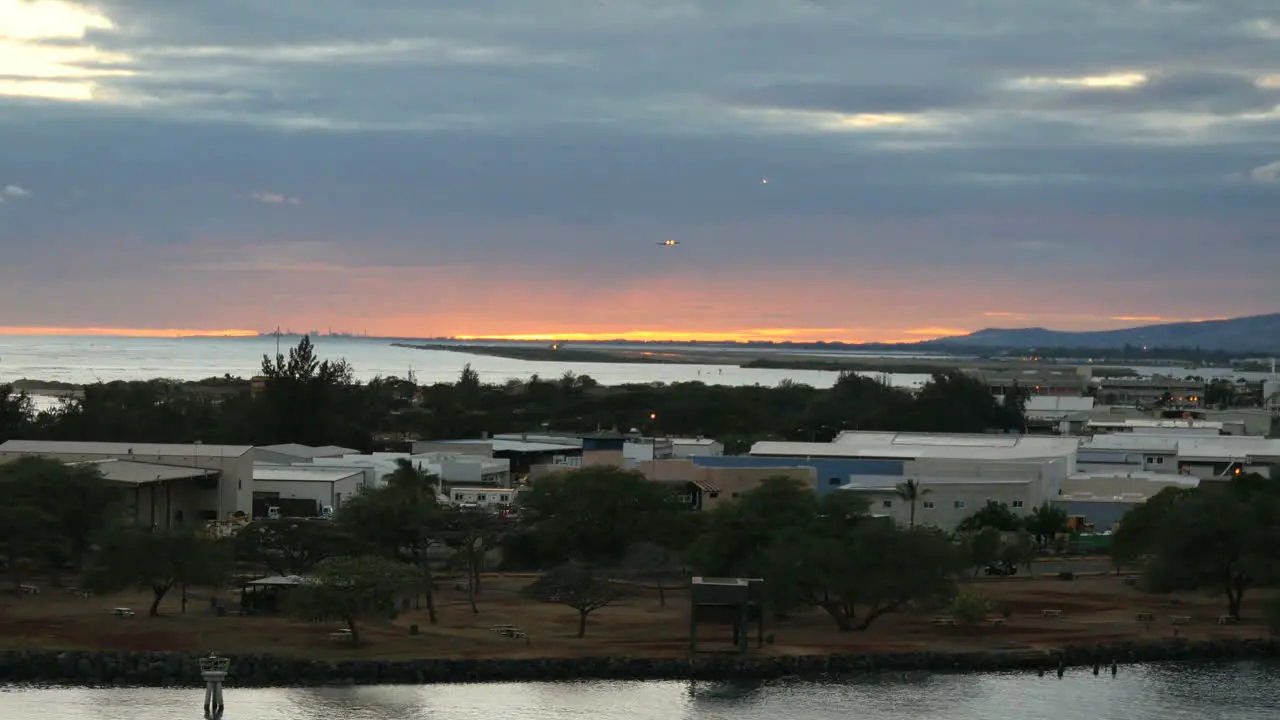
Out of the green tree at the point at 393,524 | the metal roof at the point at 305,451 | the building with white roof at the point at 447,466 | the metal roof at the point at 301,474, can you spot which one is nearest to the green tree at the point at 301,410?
the metal roof at the point at 305,451

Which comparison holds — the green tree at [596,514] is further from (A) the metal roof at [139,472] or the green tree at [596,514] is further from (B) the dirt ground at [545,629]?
(A) the metal roof at [139,472]

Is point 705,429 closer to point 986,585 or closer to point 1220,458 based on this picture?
point 1220,458

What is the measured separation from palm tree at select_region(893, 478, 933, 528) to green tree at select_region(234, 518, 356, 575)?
41.8 ft

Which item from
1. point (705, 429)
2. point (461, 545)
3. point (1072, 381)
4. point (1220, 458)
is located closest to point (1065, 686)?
point (461, 545)

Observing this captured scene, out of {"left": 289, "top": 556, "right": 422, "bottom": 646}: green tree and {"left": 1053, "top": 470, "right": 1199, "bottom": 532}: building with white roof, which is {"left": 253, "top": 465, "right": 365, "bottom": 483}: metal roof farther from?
{"left": 1053, "top": 470, "right": 1199, "bottom": 532}: building with white roof

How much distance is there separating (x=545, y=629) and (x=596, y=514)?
22.6 feet

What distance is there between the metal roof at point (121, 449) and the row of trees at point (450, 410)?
950 cm

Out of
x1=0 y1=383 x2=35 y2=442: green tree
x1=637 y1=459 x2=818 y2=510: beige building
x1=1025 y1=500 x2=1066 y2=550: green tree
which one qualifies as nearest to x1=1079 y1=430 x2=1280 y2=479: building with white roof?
x1=1025 y1=500 x2=1066 y2=550: green tree

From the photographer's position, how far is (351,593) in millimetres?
23625

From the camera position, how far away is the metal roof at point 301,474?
38938 mm

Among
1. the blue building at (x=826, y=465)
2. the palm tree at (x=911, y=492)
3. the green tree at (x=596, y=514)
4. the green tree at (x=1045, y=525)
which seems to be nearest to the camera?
the green tree at (x=596, y=514)

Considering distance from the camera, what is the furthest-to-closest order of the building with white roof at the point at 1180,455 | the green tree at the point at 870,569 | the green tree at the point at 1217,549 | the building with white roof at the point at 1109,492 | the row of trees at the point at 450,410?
the row of trees at the point at 450,410 < the building with white roof at the point at 1180,455 < the building with white roof at the point at 1109,492 < the green tree at the point at 1217,549 < the green tree at the point at 870,569

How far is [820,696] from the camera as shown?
22281 millimetres

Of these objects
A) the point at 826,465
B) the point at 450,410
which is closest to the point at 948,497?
the point at 826,465
